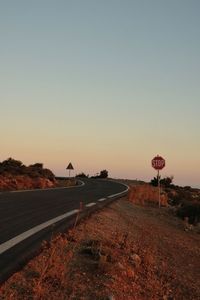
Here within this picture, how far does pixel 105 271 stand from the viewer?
8.30 meters

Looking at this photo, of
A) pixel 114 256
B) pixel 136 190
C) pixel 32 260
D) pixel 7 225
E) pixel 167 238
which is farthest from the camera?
pixel 136 190

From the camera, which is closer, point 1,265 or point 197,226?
point 1,265

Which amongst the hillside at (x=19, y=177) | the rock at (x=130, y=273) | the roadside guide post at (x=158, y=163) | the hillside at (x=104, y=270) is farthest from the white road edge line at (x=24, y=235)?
the hillside at (x=19, y=177)

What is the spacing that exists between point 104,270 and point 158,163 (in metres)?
20.2

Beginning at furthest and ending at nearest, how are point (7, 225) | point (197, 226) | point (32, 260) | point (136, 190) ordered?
1. point (136, 190)
2. point (197, 226)
3. point (7, 225)
4. point (32, 260)

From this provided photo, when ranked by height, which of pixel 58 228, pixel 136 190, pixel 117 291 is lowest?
pixel 117 291

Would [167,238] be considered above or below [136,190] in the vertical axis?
below

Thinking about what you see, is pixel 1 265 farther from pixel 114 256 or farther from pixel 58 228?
pixel 58 228

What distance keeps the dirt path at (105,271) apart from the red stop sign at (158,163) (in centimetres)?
1396

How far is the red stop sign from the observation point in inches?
1105

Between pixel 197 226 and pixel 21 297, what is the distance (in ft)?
52.9

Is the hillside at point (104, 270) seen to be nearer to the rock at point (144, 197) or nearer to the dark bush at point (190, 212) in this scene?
the dark bush at point (190, 212)

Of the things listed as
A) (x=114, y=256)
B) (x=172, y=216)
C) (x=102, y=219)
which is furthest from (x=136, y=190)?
(x=114, y=256)

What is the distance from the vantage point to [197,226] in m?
21.5
